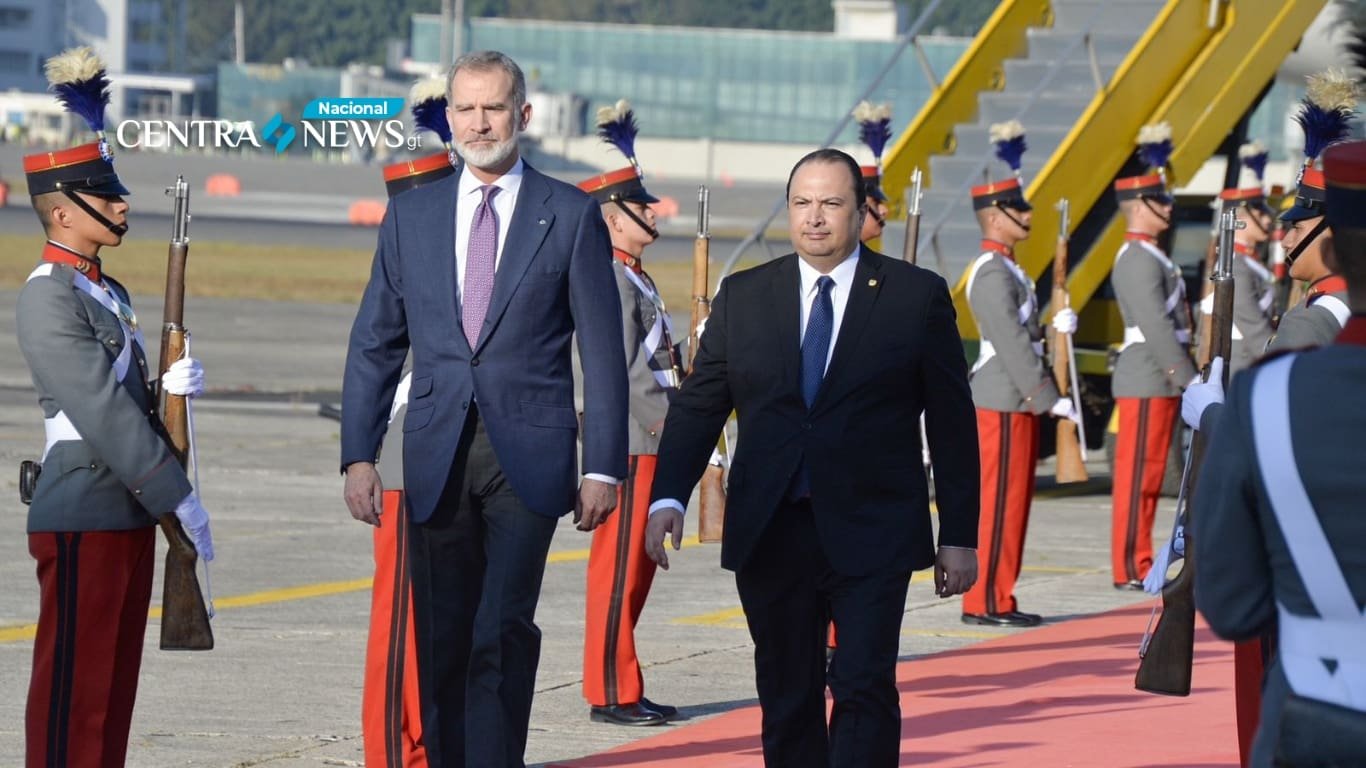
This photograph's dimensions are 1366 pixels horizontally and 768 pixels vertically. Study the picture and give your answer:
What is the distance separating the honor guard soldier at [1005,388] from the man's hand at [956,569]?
194 inches

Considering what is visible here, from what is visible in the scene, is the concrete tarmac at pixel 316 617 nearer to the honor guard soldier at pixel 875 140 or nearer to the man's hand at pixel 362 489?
the man's hand at pixel 362 489

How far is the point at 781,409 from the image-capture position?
5918mm

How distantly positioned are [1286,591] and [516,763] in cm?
282

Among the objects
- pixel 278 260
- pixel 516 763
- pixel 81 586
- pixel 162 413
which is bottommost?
pixel 278 260

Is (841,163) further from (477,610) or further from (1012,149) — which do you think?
(1012,149)

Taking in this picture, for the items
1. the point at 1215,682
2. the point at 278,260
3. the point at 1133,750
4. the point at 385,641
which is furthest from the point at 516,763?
the point at 278,260

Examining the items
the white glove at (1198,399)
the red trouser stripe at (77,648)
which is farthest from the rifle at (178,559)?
the white glove at (1198,399)

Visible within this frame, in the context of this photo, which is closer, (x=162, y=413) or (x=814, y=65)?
(x=162, y=413)

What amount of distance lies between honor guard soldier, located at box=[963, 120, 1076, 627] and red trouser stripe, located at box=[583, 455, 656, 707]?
9.45 feet

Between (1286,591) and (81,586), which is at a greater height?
(1286,591)

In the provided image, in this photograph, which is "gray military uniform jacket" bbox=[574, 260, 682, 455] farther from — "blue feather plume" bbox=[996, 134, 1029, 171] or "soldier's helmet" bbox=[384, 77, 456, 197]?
"blue feather plume" bbox=[996, 134, 1029, 171]

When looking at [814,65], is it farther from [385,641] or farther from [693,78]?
[385,641]

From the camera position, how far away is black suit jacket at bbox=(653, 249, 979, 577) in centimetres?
584

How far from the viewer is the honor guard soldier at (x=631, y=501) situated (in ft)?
26.7
